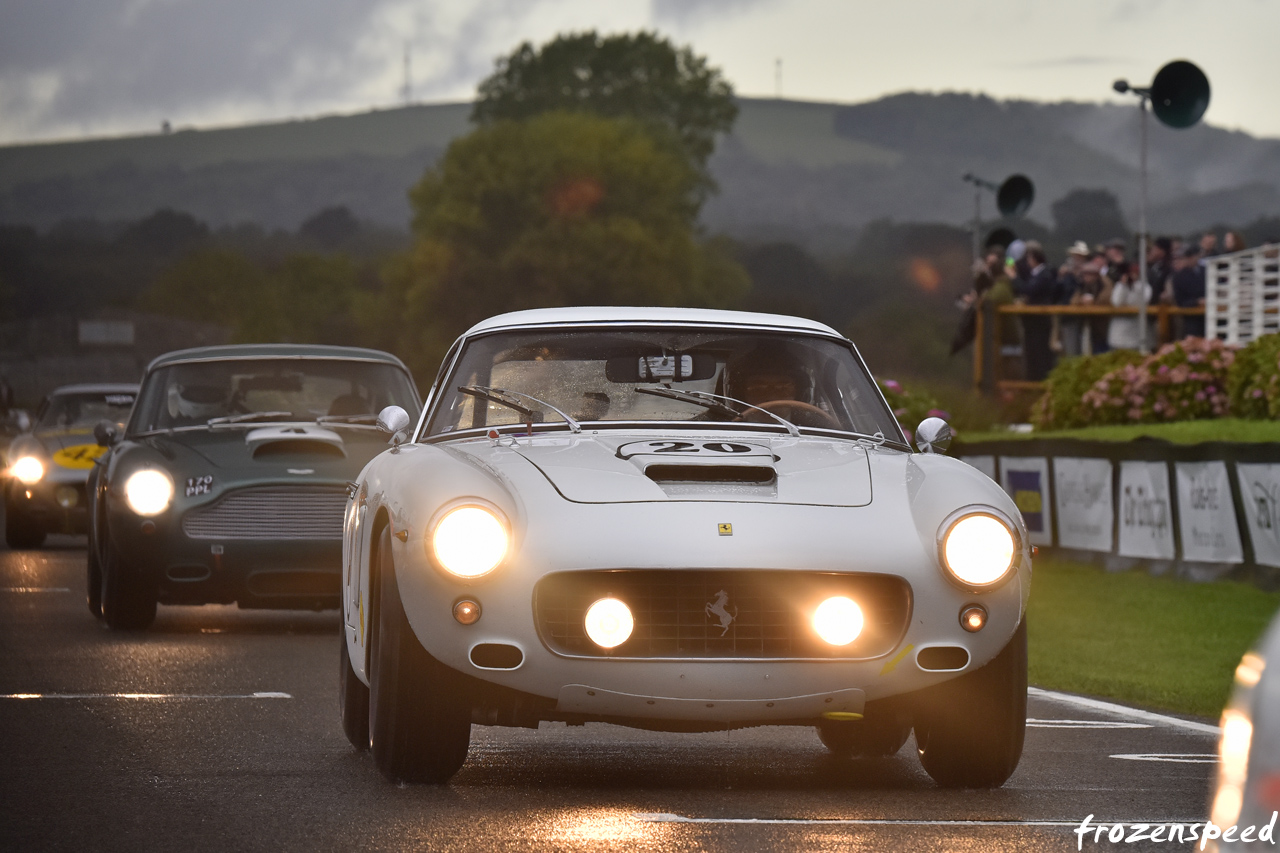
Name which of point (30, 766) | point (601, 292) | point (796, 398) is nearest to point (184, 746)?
point (30, 766)

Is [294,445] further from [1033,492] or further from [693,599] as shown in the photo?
[1033,492]

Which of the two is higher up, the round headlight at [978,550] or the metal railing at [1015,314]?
the round headlight at [978,550]

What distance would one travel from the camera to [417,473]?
6.54m

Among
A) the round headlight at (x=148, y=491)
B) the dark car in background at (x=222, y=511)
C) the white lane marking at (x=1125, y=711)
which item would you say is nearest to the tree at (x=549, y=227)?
the dark car in background at (x=222, y=511)

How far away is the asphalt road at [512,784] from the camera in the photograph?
5641mm

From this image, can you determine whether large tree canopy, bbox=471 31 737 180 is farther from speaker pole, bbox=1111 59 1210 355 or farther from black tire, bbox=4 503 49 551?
black tire, bbox=4 503 49 551

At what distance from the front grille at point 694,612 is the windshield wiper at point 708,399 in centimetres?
124

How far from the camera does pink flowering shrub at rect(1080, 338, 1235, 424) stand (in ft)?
86.3

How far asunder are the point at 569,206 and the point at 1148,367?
64129mm

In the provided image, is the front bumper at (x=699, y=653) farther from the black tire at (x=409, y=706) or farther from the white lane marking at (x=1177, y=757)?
the white lane marking at (x=1177, y=757)

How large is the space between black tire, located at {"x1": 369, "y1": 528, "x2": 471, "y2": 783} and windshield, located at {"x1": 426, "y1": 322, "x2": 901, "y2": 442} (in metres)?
1.16

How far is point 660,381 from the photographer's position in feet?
24.4

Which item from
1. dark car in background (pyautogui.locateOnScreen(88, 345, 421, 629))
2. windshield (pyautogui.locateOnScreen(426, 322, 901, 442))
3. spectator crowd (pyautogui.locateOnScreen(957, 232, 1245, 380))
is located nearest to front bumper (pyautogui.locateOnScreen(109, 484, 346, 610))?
dark car in background (pyautogui.locateOnScreen(88, 345, 421, 629))

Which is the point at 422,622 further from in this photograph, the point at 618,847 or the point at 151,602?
the point at 151,602
